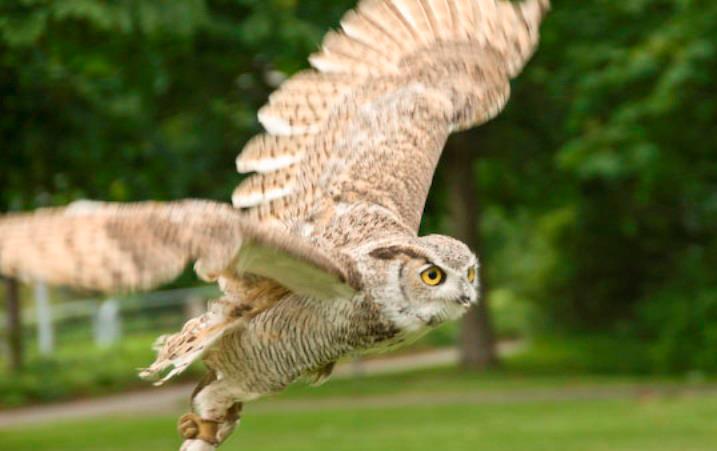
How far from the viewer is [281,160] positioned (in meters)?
6.02

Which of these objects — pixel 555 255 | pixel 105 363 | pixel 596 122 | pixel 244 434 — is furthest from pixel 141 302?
pixel 596 122

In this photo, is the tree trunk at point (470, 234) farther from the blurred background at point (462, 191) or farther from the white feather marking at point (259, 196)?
the white feather marking at point (259, 196)

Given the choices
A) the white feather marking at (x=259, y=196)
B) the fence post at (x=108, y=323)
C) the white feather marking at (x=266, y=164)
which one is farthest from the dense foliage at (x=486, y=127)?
the fence post at (x=108, y=323)

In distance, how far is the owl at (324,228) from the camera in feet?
12.9

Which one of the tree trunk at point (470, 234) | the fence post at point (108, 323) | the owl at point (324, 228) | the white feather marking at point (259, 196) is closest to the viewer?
the owl at point (324, 228)

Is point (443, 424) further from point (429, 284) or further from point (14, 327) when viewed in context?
point (429, 284)

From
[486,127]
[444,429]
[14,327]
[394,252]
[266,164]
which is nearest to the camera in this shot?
[394,252]

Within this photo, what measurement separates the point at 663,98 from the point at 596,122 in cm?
138

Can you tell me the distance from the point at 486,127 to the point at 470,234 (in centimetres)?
158

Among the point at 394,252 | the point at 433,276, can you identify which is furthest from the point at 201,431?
the point at 433,276

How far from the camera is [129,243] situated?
393 cm

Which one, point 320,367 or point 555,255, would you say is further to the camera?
point 555,255

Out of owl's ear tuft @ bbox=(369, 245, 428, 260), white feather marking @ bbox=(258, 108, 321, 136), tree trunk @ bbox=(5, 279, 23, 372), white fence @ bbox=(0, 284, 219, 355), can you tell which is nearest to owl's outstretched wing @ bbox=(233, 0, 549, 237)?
white feather marking @ bbox=(258, 108, 321, 136)

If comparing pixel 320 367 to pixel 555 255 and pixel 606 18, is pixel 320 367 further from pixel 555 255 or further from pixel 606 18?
pixel 555 255
